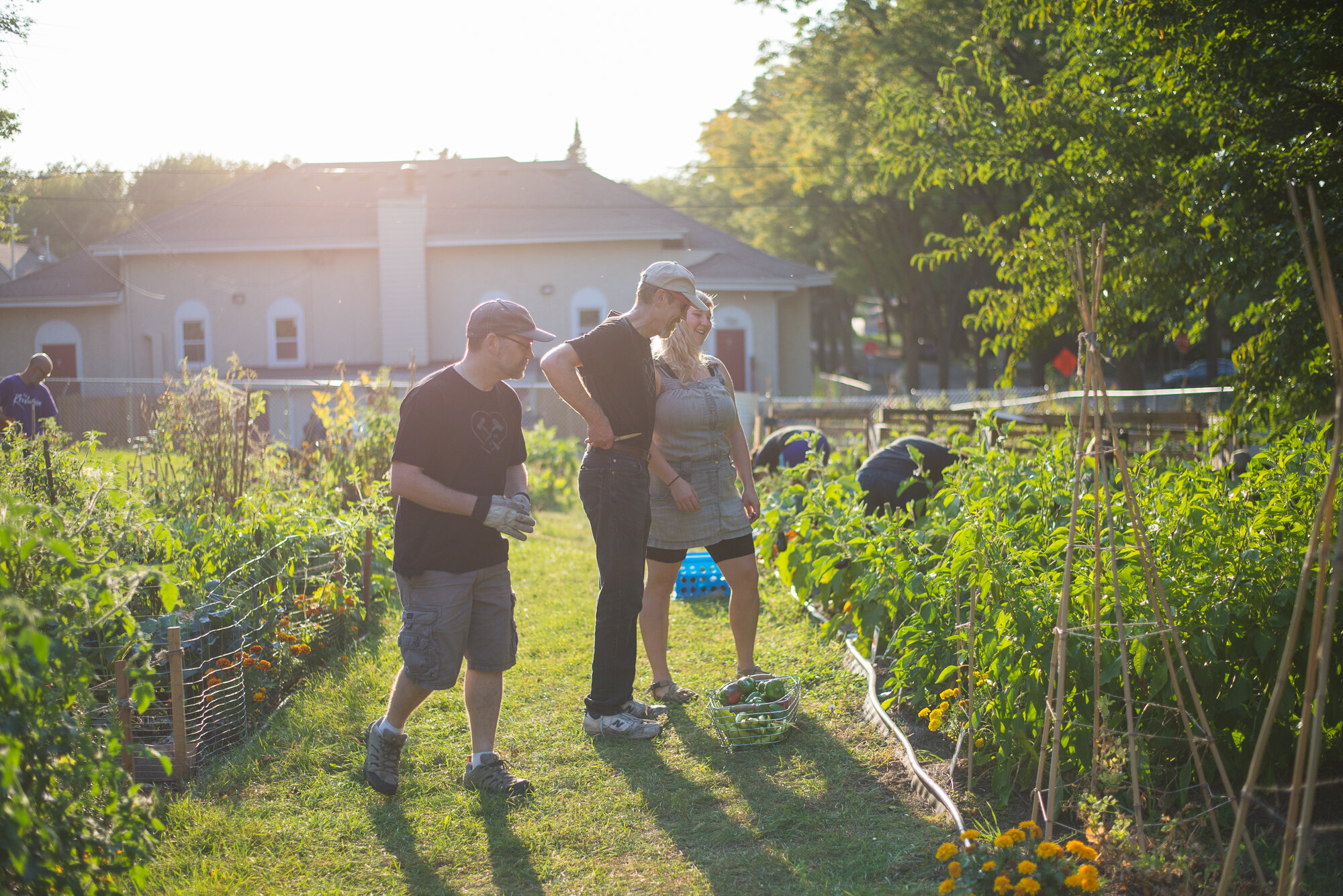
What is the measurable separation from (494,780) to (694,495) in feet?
→ 4.67

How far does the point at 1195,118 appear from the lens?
4945mm

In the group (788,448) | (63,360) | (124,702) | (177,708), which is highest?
(63,360)

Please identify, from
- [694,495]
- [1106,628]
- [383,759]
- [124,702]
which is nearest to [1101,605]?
[1106,628]

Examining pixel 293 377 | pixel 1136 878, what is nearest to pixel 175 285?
pixel 293 377

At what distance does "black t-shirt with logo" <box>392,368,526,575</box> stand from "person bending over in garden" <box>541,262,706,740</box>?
1.72 feet

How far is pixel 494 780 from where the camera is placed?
3645 millimetres

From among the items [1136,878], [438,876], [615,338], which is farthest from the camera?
[615,338]

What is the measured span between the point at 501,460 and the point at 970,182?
13.4 ft

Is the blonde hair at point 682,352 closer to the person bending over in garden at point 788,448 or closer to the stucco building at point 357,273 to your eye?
the person bending over in garden at point 788,448

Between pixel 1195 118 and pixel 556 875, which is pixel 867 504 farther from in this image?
pixel 556 875

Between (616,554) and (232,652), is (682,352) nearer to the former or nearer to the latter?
(616,554)

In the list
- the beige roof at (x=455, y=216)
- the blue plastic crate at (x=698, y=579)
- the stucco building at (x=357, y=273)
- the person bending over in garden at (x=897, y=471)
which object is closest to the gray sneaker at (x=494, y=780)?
the blue plastic crate at (x=698, y=579)

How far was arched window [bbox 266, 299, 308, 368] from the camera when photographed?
22.9m

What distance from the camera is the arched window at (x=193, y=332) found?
22766mm
